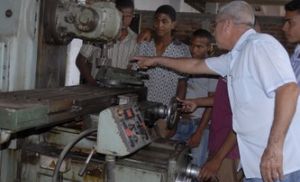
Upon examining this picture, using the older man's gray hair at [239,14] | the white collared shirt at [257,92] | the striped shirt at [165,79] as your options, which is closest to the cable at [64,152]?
the white collared shirt at [257,92]

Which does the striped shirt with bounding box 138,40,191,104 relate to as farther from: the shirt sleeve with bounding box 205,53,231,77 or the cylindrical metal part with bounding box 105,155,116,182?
the cylindrical metal part with bounding box 105,155,116,182

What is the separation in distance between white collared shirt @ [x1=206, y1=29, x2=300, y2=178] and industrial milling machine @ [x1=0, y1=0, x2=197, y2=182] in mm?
242

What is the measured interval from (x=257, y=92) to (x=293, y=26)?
1.88 feet

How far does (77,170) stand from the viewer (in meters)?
1.33

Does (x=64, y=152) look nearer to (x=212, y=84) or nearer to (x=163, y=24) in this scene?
(x=163, y=24)

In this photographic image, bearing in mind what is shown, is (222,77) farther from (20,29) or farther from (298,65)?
(20,29)

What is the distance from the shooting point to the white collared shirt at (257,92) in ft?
3.97

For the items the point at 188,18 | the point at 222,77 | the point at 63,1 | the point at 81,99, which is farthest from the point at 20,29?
the point at 188,18

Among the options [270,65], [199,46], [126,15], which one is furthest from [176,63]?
[270,65]

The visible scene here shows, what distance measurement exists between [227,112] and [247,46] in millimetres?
587

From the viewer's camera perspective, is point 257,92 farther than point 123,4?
No

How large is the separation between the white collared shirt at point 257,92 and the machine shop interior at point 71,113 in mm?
239

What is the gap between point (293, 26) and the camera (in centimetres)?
170

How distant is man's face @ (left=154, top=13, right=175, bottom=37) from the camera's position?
217cm
